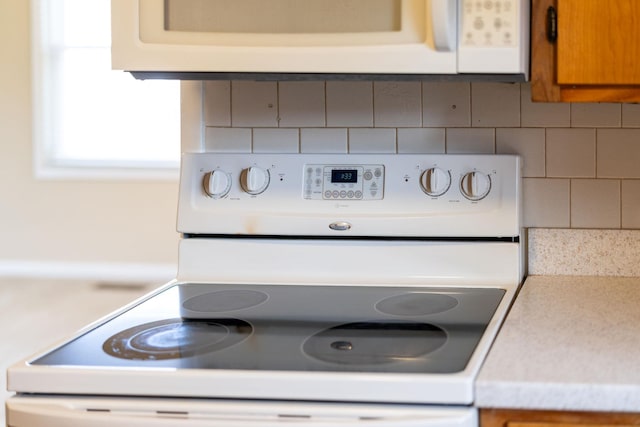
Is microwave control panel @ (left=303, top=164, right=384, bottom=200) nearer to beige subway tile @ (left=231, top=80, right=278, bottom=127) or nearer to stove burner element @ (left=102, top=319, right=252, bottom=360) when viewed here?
beige subway tile @ (left=231, top=80, right=278, bottom=127)

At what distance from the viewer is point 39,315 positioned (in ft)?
13.0

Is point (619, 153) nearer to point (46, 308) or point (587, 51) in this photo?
point (587, 51)

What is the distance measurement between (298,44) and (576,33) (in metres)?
0.42

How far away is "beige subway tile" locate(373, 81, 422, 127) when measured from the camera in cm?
163

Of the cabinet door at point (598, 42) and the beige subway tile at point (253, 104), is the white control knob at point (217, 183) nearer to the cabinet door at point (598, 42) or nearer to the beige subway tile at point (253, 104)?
the beige subway tile at point (253, 104)

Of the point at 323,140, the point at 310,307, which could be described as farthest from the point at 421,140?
the point at 310,307

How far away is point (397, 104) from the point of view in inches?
64.6

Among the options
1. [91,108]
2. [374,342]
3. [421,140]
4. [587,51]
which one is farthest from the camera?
[91,108]

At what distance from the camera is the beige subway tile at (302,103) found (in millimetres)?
1664

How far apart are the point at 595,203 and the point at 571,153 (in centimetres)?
10

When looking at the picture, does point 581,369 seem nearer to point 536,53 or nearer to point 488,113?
point 536,53

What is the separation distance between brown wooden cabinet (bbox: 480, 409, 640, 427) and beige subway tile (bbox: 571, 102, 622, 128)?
0.73 m

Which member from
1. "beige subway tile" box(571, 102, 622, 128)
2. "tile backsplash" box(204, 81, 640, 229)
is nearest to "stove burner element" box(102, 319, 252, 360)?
"tile backsplash" box(204, 81, 640, 229)

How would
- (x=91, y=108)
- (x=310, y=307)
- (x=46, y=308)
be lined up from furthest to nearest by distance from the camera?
(x=91, y=108), (x=46, y=308), (x=310, y=307)
